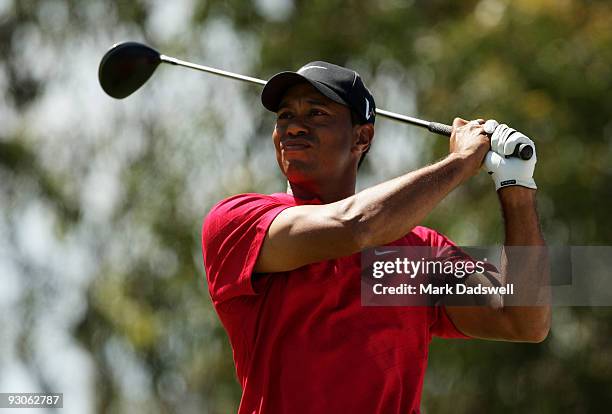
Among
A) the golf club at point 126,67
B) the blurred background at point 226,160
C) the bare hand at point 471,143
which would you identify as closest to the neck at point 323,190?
the bare hand at point 471,143

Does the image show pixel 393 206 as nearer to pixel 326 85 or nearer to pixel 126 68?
pixel 326 85

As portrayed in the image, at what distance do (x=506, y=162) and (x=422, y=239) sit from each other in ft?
1.55

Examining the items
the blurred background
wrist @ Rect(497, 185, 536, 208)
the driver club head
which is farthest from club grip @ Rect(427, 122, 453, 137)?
the blurred background

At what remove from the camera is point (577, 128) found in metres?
13.5

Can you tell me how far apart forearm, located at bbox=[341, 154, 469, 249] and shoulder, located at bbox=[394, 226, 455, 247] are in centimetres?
48

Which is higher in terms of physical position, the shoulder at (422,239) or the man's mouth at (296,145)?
the man's mouth at (296,145)

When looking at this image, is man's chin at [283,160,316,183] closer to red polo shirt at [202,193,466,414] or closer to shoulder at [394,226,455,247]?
red polo shirt at [202,193,466,414]

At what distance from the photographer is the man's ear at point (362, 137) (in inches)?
205

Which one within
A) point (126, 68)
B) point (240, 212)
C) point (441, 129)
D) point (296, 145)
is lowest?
point (240, 212)

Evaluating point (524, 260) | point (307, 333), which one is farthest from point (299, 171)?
point (524, 260)

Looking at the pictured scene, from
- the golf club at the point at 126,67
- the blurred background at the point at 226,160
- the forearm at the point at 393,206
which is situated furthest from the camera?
the blurred background at the point at 226,160

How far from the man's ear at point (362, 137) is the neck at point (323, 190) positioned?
0.18m

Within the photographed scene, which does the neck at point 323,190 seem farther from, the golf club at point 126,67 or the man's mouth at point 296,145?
the golf club at point 126,67

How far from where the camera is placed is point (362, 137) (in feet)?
17.3
